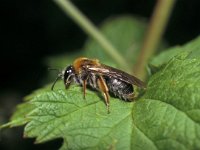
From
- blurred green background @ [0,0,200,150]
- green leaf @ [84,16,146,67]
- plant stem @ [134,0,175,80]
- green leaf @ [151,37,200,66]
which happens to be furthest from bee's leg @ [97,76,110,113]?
blurred green background @ [0,0,200,150]

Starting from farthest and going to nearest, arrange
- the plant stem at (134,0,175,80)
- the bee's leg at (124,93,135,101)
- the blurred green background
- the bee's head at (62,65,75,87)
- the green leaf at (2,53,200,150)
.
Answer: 1. the blurred green background
2. the plant stem at (134,0,175,80)
3. the bee's head at (62,65,75,87)
4. the bee's leg at (124,93,135,101)
5. the green leaf at (2,53,200,150)

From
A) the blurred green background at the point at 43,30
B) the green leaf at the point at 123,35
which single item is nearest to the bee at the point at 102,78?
the green leaf at the point at 123,35

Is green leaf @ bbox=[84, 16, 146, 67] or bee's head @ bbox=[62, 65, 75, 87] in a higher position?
green leaf @ bbox=[84, 16, 146, 67]

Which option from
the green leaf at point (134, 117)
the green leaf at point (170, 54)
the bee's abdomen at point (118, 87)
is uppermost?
the green leaf at point (170, 54)

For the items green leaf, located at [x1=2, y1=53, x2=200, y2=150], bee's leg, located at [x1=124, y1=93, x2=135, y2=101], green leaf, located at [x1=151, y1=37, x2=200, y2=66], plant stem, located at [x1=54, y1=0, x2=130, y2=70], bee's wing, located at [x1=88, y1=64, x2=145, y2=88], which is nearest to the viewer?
green leaf, located at [x1=2, y1=53, x2=200, y2=150]

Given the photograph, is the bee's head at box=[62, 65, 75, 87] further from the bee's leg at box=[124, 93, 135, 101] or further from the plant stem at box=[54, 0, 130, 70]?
the plant stem at box=[54, 0, 130, 70]

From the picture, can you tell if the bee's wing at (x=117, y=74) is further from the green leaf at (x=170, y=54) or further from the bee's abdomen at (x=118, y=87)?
the green leaf at (x=170, y=54)

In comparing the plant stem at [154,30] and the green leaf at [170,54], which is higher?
the plant stem at [154,30]

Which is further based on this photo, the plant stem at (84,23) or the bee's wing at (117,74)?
the plant stem at (84,23)
